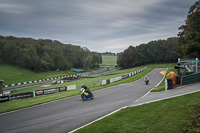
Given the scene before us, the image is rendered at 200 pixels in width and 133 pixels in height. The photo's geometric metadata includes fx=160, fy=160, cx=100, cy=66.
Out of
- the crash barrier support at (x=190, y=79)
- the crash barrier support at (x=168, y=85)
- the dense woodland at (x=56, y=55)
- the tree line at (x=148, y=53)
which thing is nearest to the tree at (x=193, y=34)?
the crash barrier support at (x=190, y=79)

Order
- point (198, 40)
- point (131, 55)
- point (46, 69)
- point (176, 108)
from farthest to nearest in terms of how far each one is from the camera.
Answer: point (131, 55), point (46, 69), point (198, 40), point (176, 108)

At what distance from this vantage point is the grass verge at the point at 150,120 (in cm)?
739

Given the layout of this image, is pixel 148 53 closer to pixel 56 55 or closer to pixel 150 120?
pixel 56 55

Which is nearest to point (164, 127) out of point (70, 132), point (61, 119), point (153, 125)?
point (153, 125)

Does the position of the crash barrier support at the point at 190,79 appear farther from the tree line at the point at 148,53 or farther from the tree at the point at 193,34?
the tree line at the point at 148,53

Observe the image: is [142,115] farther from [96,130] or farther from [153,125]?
[96,130]

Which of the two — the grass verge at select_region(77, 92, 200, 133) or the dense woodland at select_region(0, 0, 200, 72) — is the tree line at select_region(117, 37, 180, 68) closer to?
the dense woodland at select_region(0, 0, 200, 72)

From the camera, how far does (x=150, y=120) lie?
8.38 metres

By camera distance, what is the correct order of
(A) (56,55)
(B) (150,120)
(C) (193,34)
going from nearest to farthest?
(B) (150,120) → (C) (193,34) → (A) (56,55)

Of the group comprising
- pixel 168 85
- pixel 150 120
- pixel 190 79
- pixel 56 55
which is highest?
pixel 56 55

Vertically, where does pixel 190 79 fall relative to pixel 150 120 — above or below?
above

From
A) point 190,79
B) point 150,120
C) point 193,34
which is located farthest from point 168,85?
point 193,34

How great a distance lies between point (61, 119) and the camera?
10.5 metres

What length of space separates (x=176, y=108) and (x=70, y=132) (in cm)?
657
